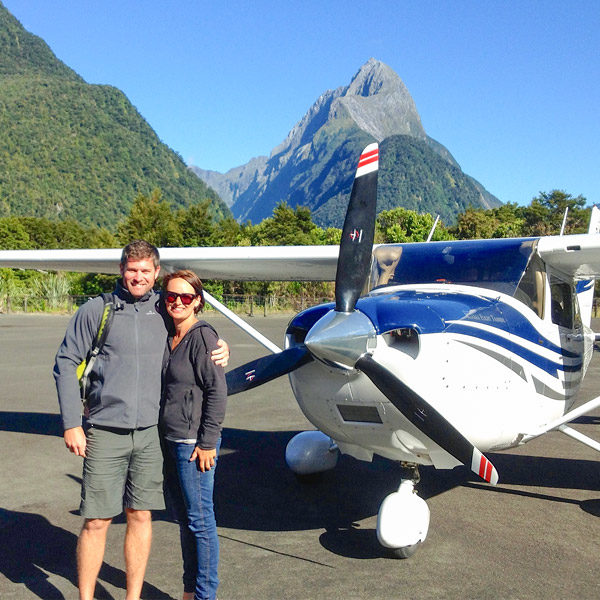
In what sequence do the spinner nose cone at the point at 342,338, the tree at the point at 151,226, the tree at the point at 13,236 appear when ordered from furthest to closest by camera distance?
the tree at the point at 13,236 → the tree at the point at 151,226 → the spinner nose cone at the point at 342,338

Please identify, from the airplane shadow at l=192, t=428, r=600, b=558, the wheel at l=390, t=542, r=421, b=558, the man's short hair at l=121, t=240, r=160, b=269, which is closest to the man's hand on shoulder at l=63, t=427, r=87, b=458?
the man's short hair at l=121, t=240, r=160, b=269

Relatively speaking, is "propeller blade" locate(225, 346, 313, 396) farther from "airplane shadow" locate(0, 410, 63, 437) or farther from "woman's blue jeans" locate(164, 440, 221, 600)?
"airplane shadow" locate(0, 410, 63, 437)

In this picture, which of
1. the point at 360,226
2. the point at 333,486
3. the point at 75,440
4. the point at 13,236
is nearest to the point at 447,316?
the point at 360,226

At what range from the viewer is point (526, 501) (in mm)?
4977

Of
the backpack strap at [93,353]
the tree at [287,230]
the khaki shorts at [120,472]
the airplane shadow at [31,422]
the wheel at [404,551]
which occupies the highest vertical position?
the tree at [287,230]

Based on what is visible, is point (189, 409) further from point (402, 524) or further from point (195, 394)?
point (402, 524)

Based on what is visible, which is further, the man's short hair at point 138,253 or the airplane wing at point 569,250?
the airplane wing at point 569,250

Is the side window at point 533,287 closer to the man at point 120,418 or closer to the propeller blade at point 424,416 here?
the propeller blade at point 424,416

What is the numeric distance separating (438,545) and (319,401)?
4.10ft

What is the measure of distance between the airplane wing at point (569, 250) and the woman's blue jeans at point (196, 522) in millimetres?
3121

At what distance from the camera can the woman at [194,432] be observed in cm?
290

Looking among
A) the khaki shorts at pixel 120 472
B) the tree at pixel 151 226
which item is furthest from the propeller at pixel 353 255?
the tree at pixel 151 226

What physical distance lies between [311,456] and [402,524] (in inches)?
64.1

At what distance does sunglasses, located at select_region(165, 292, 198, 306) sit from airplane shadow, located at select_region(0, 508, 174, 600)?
1.49 metres
